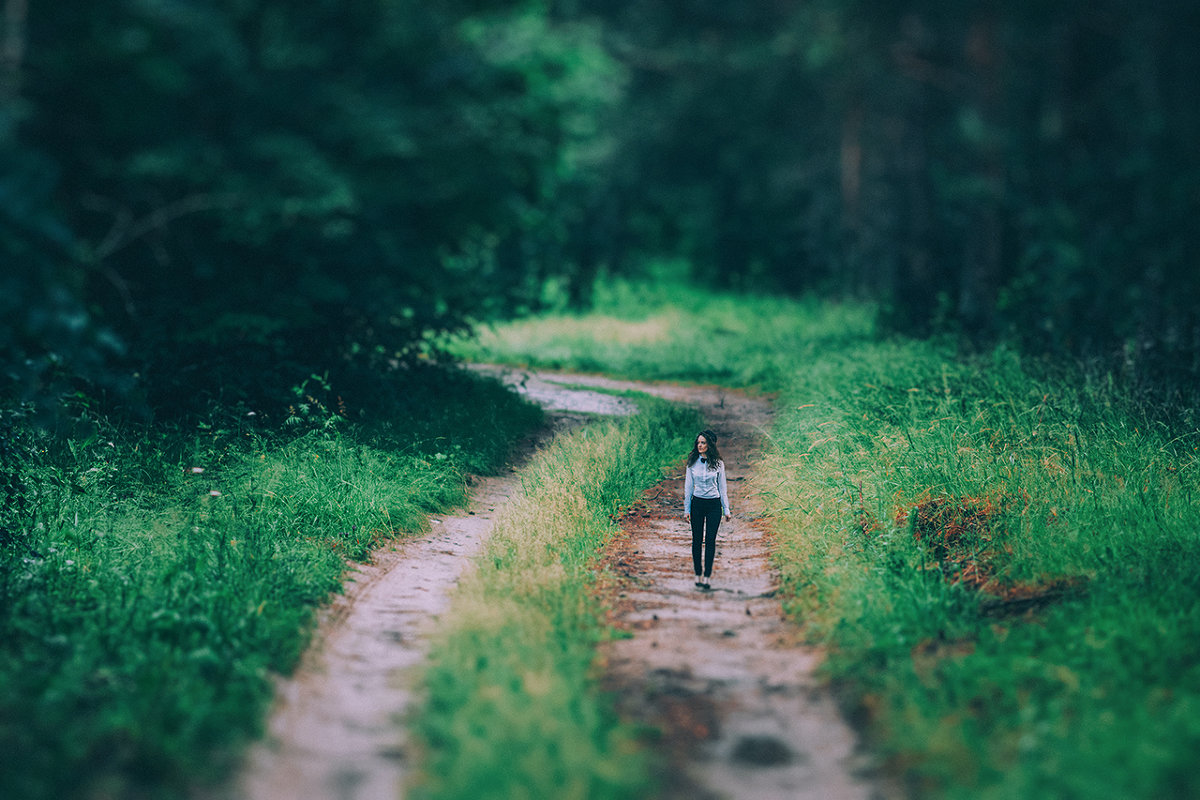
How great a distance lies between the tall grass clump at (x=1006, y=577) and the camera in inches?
179

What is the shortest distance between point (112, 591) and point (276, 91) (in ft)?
12.0

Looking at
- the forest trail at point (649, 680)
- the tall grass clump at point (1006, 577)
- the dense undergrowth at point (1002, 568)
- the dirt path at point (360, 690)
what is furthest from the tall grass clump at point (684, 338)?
the dirt path at point (360, 690)

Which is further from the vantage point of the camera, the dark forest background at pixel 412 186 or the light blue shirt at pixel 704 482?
the light blue shirt at pixel 704 482

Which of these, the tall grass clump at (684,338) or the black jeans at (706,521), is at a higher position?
the tall grass clump at (684,338)

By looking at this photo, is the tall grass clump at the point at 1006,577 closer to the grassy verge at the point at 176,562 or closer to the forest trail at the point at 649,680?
the forest trail at the point at 649,680

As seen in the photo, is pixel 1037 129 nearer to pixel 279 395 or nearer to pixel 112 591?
pixel 279 395

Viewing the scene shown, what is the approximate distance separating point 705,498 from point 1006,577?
2.26m

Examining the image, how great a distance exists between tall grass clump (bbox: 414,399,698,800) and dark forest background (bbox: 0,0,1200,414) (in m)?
2.45

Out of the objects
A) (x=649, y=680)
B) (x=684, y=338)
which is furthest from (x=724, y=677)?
(x=684, y=338)

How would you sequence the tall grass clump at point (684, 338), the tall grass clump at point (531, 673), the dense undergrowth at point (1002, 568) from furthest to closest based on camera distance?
the tall grass clump at point (684, 338), the dense undergrowth at point (1002, 568), the tall grass clump at point (531, 673)

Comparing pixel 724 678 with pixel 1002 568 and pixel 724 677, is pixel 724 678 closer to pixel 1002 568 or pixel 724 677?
pixel 724 677

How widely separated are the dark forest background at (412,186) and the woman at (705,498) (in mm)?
3000

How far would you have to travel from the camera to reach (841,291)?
1014 inches

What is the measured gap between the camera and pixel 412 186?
8.64 metres
